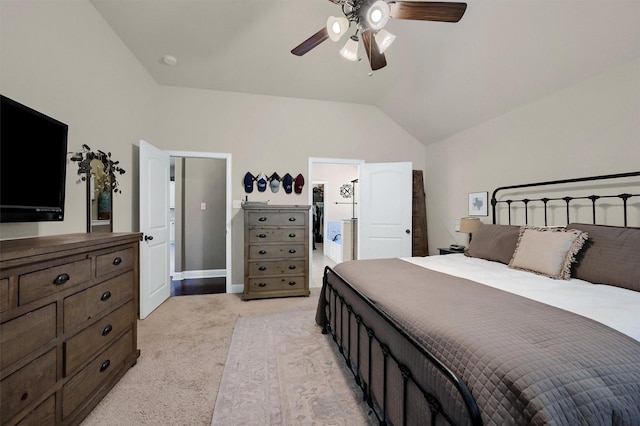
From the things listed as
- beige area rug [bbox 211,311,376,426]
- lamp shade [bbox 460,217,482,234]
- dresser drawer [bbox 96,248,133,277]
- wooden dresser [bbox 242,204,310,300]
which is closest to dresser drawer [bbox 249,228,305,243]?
wooden dresser [bbox 242,204,310,300]

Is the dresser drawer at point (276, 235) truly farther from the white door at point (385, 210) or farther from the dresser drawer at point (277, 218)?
the white door at point (385, 210)

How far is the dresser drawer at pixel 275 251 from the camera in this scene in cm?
337

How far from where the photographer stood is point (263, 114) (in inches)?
152

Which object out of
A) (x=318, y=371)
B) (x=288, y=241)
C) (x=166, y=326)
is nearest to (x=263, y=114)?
(x=288, y=241)

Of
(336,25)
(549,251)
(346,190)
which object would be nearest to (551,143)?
(549,251)

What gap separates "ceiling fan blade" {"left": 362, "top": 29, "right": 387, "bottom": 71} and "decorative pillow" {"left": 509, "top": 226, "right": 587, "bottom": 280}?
183cm

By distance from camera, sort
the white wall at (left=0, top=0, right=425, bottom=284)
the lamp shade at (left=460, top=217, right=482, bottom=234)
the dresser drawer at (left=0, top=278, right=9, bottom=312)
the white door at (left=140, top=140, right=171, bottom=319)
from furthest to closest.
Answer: the lamp shade at (left=460, top=217, right=482, bottom=234)
the white door at (left=140, top=140, right=171, bottom=319)
the white wall at (left=0, top=0, right=425, bottom=284)
the dresser drawer at (left=0, top=278, right=9, bottom=312)

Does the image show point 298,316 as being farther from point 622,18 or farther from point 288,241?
point 622,18

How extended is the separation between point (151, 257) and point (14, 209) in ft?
6.10

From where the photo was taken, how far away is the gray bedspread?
2.09 ft

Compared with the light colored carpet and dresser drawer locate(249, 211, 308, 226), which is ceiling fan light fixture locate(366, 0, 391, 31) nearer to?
dresser drawer locate(249, 211, 308, 226)

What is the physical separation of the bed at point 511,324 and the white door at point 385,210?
1550 millimetres

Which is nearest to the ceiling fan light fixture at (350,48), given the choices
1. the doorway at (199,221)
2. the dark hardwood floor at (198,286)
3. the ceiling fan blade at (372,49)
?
the ceiling fan blade at (372,49)

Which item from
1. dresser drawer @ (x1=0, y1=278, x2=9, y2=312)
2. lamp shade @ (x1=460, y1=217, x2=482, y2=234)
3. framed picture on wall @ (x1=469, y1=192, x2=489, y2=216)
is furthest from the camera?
framed picture on wall @ (x1=469, y1=192, x2=489, y2=216)
